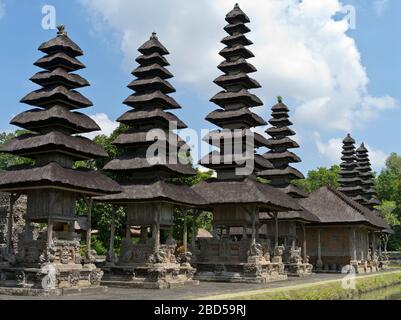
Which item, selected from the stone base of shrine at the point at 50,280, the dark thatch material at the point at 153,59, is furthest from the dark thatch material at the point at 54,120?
the dark thatch material at the point at 153,59

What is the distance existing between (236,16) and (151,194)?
15.8 metres

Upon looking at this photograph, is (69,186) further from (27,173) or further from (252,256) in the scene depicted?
(252,256)

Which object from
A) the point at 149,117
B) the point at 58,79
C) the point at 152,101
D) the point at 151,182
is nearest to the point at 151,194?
the point at 151,182

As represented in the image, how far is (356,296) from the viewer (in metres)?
29.2

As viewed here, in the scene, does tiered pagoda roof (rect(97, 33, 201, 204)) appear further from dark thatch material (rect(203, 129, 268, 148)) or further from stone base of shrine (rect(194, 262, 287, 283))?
stone base of shrine (rect(194, 262, 287, 283))

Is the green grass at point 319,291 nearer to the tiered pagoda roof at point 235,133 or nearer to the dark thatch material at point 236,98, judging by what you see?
the tiered pagoda roof at point 235,133

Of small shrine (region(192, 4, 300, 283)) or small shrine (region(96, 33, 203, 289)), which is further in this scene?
small shrine (region(192, 4, 300, 283))

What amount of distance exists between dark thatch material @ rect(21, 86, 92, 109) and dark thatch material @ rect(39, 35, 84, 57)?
1.92 metres

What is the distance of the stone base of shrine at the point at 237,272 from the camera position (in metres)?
31.1

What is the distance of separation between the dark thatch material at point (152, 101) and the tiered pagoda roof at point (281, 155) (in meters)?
13.3

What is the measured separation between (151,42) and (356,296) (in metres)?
18.1

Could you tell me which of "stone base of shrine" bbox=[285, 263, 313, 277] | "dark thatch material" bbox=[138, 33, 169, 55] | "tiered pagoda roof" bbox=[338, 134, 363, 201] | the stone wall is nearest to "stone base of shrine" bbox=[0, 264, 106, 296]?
"dark thatch material" bbox=[138, 33, 169, 55]

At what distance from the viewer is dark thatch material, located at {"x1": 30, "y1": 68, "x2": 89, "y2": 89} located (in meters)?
25.0
